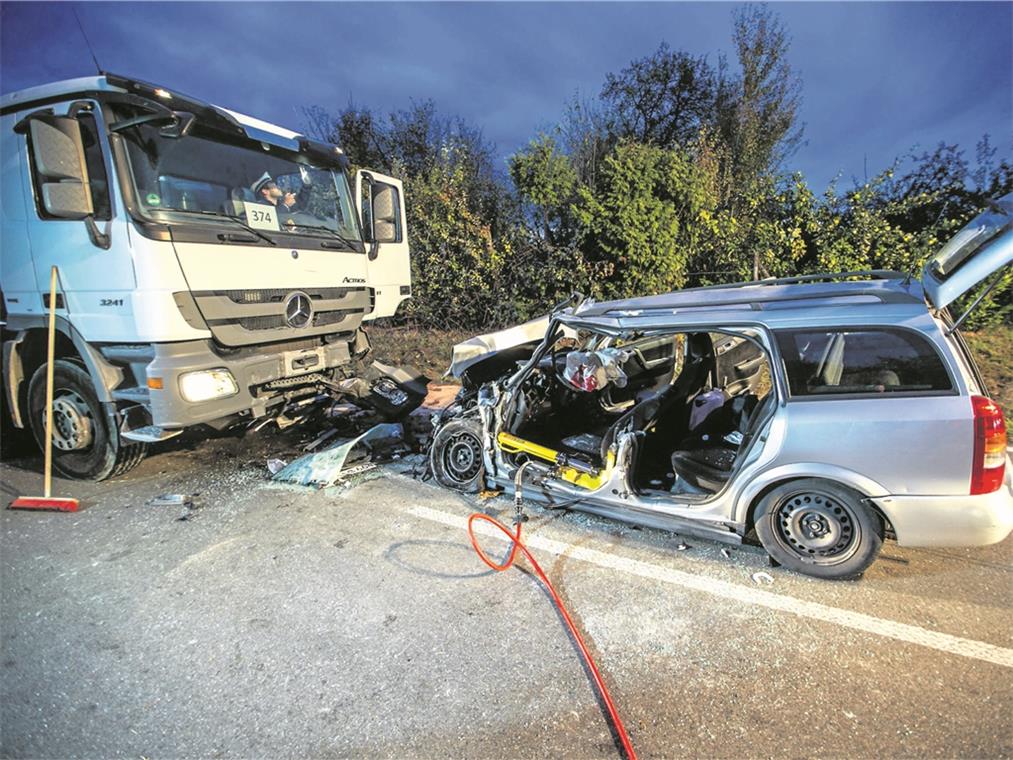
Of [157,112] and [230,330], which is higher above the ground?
[157,112]

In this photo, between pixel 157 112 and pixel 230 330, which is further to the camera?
pixel 230 330

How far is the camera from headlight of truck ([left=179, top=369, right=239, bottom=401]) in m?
4.05

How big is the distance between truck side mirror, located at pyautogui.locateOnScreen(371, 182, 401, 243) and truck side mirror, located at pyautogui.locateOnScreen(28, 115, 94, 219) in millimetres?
2494

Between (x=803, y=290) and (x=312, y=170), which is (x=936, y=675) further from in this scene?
(x=312, y=170)

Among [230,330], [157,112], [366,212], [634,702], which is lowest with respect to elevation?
[634,702]

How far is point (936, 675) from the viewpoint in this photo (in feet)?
7.73

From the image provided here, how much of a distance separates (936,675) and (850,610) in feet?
1.48

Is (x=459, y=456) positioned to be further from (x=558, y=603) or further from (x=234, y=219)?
(x=234, y=219)

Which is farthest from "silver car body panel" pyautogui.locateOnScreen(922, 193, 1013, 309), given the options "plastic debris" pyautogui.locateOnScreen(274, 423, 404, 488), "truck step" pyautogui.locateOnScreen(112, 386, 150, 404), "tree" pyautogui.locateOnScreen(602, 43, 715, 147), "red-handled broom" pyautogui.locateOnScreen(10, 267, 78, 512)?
"tree" pyautogui.locateOnScreen(602, 43, 715, 147)

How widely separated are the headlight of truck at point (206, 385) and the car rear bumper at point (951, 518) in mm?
4448

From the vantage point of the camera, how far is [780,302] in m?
3.16

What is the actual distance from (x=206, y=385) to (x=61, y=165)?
5.73ft

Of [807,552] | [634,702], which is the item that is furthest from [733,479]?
[634,702]

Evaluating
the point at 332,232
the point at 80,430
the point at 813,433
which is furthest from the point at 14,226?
the point at 813,433
